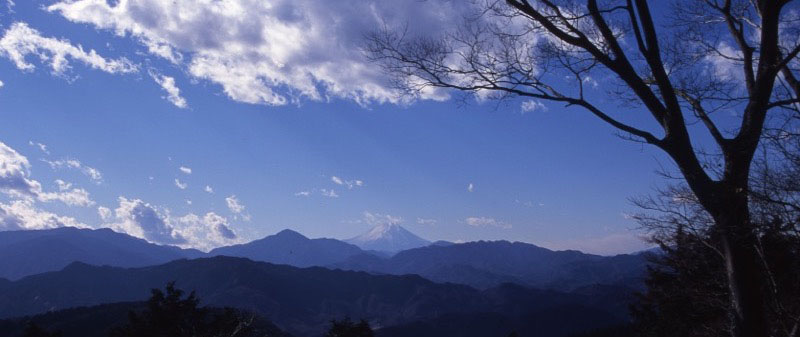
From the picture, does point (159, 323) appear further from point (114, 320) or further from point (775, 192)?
point (114, 320)

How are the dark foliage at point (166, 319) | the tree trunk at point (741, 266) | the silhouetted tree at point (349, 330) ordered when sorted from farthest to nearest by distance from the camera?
the silhouetted tree at point (349, 330) < the dark foliage at point (166, 319) < the tree trunk at point (741, 266)

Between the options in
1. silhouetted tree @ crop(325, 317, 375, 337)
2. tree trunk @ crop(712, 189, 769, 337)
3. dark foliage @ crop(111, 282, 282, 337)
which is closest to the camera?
tree trunk @ crop(712, 189, 769, 337)

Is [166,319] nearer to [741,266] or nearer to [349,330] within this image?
[349,330]

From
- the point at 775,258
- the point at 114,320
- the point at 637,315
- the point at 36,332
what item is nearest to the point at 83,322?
the point at 114,320

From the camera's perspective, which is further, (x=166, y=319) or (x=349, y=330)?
(x=349, y=330)

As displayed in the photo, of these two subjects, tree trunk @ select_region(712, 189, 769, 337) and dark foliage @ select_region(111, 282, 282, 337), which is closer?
tree trunk @ select_region(712, 189, 769, 337)

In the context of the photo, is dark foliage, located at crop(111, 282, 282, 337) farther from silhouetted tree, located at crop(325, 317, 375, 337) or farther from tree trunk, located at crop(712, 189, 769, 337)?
tree trunk, located at crop(712, 189, 769, 337)

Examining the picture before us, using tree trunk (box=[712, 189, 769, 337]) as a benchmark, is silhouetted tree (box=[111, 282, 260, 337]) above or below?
below

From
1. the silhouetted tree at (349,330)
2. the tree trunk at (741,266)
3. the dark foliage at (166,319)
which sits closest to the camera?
the tree trunk at (741,266)

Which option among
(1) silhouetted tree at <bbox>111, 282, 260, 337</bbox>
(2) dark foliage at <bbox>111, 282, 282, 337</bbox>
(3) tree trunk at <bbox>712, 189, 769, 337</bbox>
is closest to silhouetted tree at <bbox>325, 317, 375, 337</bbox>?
(2) dark foliage at <bbox>111, 282, 282, 337</bbox>

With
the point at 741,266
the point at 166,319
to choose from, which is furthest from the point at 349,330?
the point at 741,266

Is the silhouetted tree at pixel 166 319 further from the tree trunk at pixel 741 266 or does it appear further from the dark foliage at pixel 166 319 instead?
the tree trunk at pixel 741 266

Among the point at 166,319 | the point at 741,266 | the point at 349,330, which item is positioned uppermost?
the point at 741,266

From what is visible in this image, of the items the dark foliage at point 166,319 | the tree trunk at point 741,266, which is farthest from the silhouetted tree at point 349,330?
the tree trunk at point 741,266
